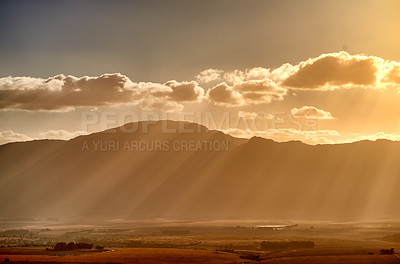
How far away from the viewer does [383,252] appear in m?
145

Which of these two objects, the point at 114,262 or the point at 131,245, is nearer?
the point at 114,262

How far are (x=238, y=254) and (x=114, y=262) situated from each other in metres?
42.4

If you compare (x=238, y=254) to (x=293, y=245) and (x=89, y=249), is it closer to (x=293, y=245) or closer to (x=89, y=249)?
(x=293, y=245)

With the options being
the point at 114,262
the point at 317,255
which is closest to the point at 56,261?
the point at 114,262

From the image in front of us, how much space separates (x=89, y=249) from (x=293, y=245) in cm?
6910

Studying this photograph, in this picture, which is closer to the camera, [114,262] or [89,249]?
[114,262]

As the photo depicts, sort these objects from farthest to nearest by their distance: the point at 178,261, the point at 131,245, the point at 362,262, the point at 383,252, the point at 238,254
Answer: the point at 131,245, the point at 238,254, the point at 383,252, the point at 178,261, the point at 362,262

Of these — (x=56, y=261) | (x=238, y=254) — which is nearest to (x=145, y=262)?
(x=56, y=261)

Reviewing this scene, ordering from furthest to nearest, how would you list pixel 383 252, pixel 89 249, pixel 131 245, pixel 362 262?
pixel 131 245 < pixel 89 249 < pixel 383 252 < pixel 362 262

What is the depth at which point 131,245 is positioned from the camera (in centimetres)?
18612

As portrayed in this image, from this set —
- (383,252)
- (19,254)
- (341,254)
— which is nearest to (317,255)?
(341,254)

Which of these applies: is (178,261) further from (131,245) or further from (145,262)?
(131,245)

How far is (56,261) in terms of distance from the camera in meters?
131

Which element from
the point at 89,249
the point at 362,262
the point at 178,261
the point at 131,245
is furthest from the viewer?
the point at 131,245
